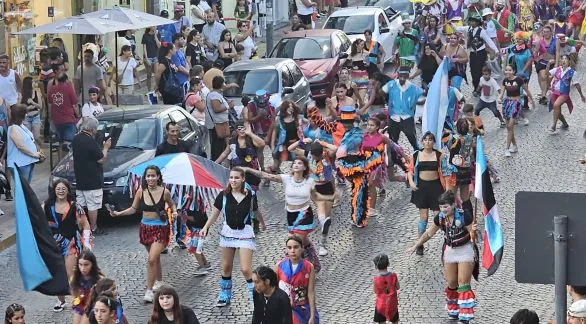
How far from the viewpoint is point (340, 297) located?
48.8 ft

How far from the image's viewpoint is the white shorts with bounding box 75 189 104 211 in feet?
57.1

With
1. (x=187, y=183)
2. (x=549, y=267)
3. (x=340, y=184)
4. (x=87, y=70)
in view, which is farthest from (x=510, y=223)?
(x=549, y=267)

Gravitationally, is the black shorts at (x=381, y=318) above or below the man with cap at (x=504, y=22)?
below

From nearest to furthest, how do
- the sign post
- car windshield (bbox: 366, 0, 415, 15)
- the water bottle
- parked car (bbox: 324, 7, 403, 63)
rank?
1. the sign post
2. the water bottle
3. parked car (bbox: 324, 7, 403, 63)
4. car windshield (bbox: 366, 0, 415, 15)

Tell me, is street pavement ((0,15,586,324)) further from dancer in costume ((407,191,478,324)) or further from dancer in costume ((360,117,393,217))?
dancer in costume ((360,117,393,217))

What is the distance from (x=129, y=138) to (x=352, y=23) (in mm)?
13511

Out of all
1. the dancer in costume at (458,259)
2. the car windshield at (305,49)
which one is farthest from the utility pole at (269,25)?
the dancer in costume at (458,259)

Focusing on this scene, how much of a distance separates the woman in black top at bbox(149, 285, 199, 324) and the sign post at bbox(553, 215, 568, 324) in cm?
443

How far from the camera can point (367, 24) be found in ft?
104

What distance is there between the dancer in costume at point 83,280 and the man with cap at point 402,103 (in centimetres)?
878

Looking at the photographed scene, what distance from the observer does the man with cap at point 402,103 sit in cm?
2059

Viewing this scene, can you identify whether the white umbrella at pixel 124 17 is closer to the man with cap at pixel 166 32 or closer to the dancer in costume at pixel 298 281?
the man with cap at pixel 166 32

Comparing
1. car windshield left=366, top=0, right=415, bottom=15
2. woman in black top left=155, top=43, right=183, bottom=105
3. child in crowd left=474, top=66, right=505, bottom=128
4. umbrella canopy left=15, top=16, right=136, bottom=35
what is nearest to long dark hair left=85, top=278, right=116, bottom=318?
umbrella canopy left=15, top=16, right=136, bottom=35

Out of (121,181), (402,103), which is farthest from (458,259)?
(402,103)
